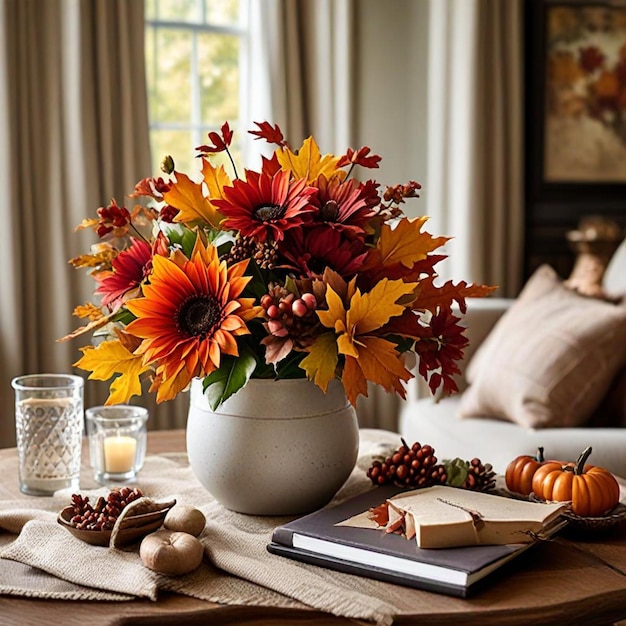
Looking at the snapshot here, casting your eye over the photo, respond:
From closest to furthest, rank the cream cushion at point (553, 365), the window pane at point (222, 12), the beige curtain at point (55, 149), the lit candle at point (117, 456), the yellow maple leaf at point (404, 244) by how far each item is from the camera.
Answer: the yellow maple leaf at point (404, 244) → the lit candle at point (117, 456) → the cream cushion at point (553, 365) → the beige curtain at point (55, 149) → the window pane at point (222, 12)

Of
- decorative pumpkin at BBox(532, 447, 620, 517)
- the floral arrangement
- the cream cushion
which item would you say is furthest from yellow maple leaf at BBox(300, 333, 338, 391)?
the cream cushion

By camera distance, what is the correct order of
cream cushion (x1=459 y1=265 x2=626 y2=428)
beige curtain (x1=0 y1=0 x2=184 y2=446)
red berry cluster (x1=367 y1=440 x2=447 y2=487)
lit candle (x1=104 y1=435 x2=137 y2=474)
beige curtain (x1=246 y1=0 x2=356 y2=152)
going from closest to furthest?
red berry cluster (x1=367 y1=440 x2=447 y2=487), lit candle (x1=104 y1=435 x2=137 y2=474), cream cushion (x1=459 y1=265 x2=626 y2=428), beige curtain (x1=0 y1=0 x2=184 y2=446), beige curtain (x1=246 y1=0 x2=356 y2=152)

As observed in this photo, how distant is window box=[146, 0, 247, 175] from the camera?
3896mm

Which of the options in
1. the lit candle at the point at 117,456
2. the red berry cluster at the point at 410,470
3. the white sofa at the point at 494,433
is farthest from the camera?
the white sofa at the point at 494,433

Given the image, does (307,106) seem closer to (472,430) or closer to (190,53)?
(190,53)

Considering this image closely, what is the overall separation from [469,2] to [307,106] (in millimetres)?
760

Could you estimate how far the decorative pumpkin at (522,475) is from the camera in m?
1.47

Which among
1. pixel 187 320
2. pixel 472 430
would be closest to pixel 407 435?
pixel 472 430

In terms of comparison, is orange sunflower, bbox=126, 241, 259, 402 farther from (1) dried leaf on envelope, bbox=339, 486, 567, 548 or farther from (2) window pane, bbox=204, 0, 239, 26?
(2) window pane, bbox=204, 0, 239, 26

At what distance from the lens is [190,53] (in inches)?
156

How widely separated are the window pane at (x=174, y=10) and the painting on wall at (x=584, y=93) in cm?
144

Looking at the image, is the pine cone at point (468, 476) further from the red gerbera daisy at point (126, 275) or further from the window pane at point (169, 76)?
the window pane at point (169, 76)

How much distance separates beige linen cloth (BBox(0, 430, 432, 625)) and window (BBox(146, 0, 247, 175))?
106 inches

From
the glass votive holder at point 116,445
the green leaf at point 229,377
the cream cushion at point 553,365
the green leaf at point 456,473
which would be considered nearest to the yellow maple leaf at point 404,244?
the green leaf at point 229,377
